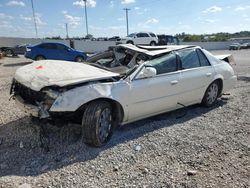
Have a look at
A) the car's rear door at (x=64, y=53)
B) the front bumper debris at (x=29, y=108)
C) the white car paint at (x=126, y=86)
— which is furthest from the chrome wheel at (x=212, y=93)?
the car's rear door at (x=64, y=53)

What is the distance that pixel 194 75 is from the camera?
Result: 556cm

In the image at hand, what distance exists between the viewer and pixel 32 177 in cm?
330

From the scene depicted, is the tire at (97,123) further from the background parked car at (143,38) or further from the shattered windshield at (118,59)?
the background parked car at (143,38)

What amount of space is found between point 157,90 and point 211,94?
6.66 ft

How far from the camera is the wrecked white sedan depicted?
3.76m

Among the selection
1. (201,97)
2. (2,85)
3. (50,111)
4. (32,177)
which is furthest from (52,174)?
(2,85)

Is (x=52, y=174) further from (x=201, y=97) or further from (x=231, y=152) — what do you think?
(x=201, y=97)

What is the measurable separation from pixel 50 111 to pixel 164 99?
217 centimetres

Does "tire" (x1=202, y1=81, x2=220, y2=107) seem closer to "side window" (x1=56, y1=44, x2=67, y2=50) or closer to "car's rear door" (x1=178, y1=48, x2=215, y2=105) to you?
"car's rear door" (x1=178, y1=48, x2=215, y2=105)

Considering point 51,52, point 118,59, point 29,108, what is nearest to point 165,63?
point 118,59

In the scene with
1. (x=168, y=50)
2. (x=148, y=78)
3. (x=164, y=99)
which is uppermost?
(x=168, y=50)

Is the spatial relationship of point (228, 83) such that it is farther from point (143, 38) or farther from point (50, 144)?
point (143, 38)

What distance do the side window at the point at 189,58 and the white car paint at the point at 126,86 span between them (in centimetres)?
12

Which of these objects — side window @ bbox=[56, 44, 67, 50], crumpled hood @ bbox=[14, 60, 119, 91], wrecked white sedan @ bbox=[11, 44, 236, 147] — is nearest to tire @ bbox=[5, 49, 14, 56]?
side window @ bbox=[56, 44, 67, 50]
